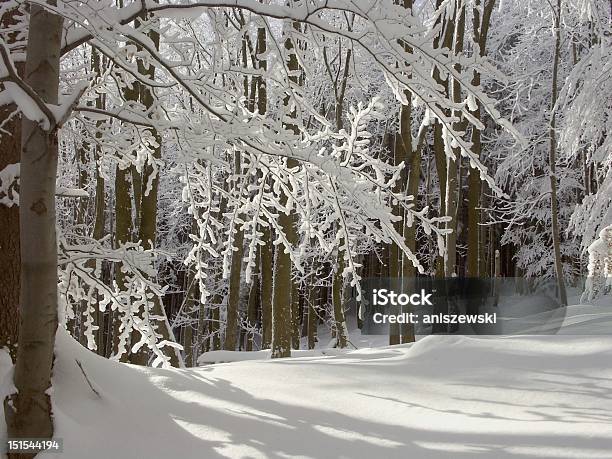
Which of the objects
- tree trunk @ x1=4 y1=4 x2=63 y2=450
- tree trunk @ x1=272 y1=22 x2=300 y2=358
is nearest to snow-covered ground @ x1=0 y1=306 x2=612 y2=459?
tree trunk @ x1=4 y1=4 x2=63 y2=450

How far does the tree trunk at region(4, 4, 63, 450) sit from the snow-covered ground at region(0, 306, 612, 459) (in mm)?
148

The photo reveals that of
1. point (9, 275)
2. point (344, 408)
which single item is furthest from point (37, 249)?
point (344, 408)

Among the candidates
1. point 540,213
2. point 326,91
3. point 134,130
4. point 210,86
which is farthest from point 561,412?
point 540,213

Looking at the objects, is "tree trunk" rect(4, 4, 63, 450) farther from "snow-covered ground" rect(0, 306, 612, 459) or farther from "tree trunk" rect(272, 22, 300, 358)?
"tree trunk" rect(272, 22, 300, 358)

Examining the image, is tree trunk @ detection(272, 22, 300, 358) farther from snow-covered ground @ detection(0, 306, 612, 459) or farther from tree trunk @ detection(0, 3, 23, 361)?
tree trunk @ detection(0, 3, 23, 361)

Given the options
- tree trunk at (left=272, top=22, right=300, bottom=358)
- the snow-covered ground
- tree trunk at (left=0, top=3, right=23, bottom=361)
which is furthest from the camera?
tree trunk at (left=272, top=22, right=300, bottom=358)

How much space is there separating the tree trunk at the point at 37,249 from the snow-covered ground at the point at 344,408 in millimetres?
148

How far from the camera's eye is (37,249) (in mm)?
2934

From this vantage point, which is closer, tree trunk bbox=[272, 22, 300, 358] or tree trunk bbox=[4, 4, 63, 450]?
tree trunk bbox=[4, 4, 63, 450]

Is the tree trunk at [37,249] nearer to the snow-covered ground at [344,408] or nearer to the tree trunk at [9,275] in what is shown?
the snow-covered ground at [344,408]

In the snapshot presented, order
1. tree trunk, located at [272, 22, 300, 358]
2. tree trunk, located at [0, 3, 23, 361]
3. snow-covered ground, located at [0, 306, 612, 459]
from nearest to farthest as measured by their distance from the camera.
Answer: snow-covered ground, located at [0, 306, 612, 459]
tree trunk, located at [0, 3, 23, 361]
tree trunk, located at [272, 22, 300, 358]

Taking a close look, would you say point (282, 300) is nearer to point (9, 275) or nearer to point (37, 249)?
point (9, 275)

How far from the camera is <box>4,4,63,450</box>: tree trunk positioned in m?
2.92

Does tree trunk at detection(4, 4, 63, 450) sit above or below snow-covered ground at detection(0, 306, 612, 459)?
above
